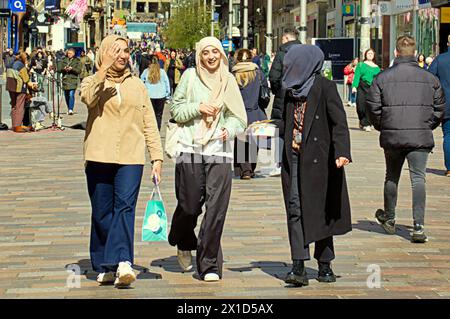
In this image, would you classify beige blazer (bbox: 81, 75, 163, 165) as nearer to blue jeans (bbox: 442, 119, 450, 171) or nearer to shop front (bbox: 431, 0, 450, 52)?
blue jeans (bbox: 442, 119, 450, 171)

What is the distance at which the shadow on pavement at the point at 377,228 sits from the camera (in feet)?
35.6

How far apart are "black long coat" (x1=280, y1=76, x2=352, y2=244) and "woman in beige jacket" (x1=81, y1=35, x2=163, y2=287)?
3.49 feet

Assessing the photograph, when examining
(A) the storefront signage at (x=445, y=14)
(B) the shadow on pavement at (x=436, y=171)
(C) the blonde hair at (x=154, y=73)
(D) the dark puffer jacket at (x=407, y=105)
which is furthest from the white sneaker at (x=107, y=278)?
(A) the storefront signage at (x=445, y=14)

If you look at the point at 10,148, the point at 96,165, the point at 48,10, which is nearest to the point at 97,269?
the point at 96,165

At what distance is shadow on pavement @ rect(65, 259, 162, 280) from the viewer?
8625 mm

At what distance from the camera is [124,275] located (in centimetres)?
801

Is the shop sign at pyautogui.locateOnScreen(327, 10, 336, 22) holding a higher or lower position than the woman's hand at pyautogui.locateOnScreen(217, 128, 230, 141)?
higher

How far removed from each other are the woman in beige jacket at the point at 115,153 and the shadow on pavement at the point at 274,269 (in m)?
1.15

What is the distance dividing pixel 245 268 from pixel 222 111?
1274 millimetres

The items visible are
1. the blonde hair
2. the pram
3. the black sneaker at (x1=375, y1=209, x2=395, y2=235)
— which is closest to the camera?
the black sneaker at (x1=375, y1=209, x2=395, y2=235)

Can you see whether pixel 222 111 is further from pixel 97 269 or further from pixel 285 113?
pixel 97 269

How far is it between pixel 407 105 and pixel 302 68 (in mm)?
2403

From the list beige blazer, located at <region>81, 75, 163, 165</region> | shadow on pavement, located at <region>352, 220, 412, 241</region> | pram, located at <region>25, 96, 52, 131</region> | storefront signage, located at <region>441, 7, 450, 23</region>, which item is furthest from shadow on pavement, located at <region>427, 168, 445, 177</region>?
storefront signage, located at <region>441, 7, 450, 23</region>

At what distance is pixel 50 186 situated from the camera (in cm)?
1453
